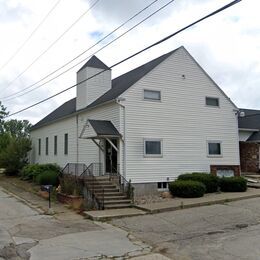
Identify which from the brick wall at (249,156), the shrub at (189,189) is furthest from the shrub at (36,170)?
the brick wall at (249,156)

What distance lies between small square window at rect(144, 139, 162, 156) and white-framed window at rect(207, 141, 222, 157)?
3414 mm

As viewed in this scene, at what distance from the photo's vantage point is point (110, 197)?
679 inches

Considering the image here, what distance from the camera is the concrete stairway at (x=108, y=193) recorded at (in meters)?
16.7

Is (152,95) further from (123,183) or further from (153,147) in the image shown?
(123,183)

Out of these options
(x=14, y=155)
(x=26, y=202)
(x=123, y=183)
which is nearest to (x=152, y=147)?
(x=123, y=183)

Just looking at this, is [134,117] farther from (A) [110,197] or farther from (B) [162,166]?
(A) [110,197]

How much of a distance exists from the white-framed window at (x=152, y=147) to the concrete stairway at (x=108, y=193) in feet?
8.16

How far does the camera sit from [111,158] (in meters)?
20.6

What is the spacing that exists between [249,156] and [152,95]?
11354 millimetres

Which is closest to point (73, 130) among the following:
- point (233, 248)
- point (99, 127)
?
point (99, 127)

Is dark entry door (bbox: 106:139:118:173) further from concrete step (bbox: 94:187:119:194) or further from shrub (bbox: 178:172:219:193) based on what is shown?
shrub (bbox: 178:172:219:193)

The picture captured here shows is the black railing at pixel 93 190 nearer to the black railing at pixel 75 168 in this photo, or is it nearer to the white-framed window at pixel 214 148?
the black railing at pixel 75 168

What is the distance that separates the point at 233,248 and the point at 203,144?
12734 mm

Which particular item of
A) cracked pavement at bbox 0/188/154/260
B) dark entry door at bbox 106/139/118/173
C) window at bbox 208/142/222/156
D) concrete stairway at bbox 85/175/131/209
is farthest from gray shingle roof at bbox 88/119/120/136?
window at bbox 208/142/222/156
